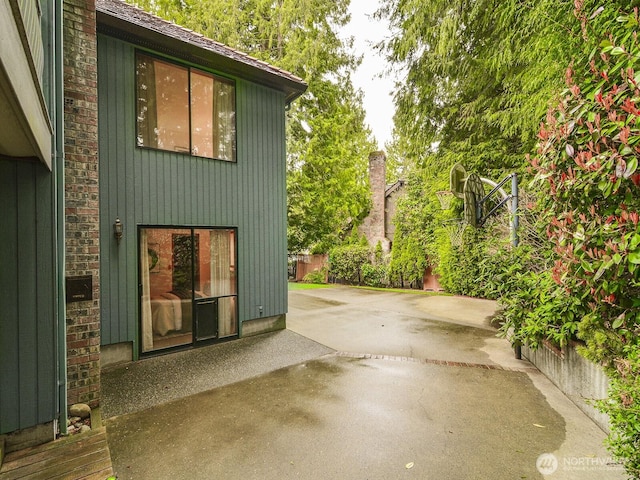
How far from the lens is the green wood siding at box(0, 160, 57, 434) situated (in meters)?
2.79

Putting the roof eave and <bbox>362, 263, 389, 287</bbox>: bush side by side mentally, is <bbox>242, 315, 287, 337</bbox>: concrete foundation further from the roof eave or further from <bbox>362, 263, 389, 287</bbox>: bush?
<bbox>362, 263, 389, 287</bbox>: bush

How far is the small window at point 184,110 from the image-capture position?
5234 millimetres

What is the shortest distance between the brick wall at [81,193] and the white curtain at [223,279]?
238cm

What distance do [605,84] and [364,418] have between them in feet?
13.8

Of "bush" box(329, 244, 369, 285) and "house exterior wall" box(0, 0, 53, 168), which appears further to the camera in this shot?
"bush" box(329, 244, 369, 285)

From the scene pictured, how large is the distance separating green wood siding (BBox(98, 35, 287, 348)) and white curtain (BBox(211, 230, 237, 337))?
0.20m

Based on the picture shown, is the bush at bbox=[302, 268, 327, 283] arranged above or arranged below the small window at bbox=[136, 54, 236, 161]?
below

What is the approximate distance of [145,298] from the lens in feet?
16.8

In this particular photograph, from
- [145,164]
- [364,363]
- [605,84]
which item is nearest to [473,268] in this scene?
[364,363]

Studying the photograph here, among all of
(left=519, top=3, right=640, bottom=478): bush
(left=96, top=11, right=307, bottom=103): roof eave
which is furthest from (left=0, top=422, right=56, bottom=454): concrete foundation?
(left=96, top=11, right=307, bottom=103): roof eave

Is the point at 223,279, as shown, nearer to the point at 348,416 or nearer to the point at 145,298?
the point at 145,298

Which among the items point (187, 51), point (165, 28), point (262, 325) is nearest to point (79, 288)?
point (262, 325)

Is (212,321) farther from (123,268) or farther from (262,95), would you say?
(262,95)

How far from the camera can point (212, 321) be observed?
19.1 feet
